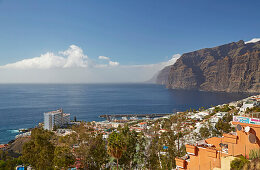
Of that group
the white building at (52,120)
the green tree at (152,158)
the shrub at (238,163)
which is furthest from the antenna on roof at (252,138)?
the white building at (52,120)

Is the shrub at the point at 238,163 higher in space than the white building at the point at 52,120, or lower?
higher

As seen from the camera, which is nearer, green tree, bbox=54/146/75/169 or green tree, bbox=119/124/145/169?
green tree, bbox=54/146/75/169

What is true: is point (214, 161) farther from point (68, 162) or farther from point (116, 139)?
point (68, 162)

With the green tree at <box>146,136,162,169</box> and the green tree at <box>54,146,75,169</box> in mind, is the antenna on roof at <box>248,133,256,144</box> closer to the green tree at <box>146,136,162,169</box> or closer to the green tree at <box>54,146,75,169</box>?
the green tree at <box>146,136,162,169</box>

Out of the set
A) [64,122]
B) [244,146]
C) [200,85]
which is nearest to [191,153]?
[244,146]

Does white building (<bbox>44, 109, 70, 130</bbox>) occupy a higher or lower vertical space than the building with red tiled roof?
lower

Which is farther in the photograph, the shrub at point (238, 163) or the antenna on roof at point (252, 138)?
the antenna on roof at point (252, 138)

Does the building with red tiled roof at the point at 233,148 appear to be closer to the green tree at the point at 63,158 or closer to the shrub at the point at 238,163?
the shrub at the point at 238,163

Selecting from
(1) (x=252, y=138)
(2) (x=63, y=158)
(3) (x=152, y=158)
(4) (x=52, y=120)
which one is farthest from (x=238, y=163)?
(4) (x=52, y=120)

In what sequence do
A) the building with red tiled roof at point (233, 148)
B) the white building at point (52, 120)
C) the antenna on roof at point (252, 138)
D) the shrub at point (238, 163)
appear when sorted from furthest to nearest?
the white building at point (52, 120), the building with red tiled roof at point (233, 148), the antenna on roof at point (252, 138), the shrub at point (238, 163)

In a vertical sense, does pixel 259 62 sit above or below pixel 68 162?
above

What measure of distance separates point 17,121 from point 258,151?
197ft

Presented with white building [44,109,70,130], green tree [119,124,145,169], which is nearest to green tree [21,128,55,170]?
green tree [119,124,145,169]

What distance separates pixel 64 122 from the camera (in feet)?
173
